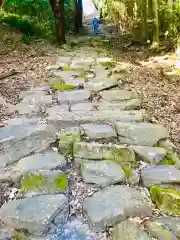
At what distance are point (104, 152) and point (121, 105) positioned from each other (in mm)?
1350

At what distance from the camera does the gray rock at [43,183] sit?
234 centimetres

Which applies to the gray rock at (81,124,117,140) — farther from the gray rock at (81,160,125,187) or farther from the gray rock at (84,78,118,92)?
the gray rock at (84,78,118,92)

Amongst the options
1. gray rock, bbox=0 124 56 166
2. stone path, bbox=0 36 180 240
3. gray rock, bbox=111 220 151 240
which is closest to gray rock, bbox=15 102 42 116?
stone path, bbox=0 36 180 240

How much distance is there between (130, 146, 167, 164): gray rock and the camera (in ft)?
9.11

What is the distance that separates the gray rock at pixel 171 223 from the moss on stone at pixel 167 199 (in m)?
0.07

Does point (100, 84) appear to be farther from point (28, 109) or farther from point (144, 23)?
point (144, 23)

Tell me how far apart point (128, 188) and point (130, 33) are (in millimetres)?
10761

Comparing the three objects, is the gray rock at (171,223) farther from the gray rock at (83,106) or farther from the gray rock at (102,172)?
the gray rock at (83,106)

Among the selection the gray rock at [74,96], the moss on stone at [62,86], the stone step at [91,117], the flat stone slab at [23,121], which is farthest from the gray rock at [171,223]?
the moss on stone at [62,86]

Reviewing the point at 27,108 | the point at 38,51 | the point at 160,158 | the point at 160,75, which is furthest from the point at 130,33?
the point at 160,158

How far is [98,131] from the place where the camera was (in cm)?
314

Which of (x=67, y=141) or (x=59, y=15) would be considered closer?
(x=67, y=141)

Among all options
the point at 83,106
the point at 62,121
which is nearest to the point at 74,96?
the point at 83,106

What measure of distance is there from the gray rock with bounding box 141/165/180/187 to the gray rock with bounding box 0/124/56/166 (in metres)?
0.90
